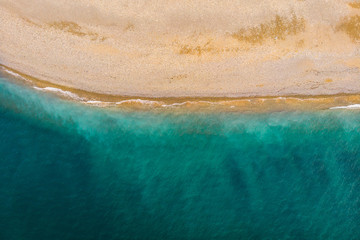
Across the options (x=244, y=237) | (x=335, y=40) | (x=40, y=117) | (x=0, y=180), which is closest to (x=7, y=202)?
(x=0, y=180)

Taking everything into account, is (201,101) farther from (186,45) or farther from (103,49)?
(103,49)

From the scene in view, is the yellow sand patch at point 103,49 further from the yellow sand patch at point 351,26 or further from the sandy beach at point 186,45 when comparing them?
the yellow sand patch at point 351,26

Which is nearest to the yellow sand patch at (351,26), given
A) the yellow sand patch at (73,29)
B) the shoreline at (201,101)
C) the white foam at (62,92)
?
the shoreline at (201,101)

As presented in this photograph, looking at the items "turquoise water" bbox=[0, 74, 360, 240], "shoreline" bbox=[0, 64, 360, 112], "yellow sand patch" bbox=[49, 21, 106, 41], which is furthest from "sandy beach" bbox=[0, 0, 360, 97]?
"turquoise water" bbox=[0, 74, 360, 240]

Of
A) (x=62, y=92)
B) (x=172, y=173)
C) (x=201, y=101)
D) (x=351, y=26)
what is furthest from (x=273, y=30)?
(x=62, y=92)

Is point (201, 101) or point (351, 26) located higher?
point (351, 26)

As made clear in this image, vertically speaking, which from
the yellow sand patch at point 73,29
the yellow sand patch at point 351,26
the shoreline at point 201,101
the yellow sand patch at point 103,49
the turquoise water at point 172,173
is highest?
the yellow sand patch at point 351,26
